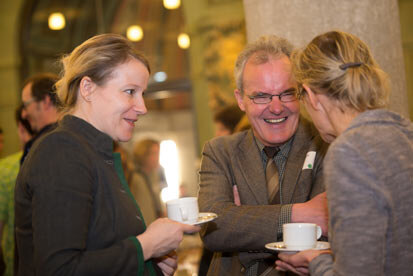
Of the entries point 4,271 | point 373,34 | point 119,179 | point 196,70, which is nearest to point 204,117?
point 196,70

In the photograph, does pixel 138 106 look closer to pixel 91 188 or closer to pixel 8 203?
pixel 91 188

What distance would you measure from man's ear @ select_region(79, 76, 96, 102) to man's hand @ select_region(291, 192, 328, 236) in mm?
893

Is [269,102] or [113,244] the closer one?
[113,244]

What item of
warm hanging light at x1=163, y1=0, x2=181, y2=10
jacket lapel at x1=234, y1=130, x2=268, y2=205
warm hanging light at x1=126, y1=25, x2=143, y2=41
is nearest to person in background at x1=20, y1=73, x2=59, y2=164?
jacket lapel at x1=234, y1=130, x2=268, y2=205

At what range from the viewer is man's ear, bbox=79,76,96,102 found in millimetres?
1826

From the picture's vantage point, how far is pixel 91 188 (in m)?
1.66

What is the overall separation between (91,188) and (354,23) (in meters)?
1.53

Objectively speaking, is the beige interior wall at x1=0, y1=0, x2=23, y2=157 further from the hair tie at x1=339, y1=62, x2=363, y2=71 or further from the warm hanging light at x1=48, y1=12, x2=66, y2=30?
the hair tie at x1=339, y1=62, x2=363, y2=71

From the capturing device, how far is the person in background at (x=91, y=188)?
5.13 feet

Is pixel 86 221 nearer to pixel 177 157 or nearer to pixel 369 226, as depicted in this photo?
pixel 369 226

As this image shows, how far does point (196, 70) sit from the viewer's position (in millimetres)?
9016

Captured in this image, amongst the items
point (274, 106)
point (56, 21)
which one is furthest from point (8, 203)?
point (56, 21)

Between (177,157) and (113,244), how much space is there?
325 inches

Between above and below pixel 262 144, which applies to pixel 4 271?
below
